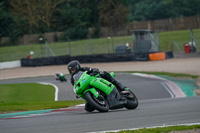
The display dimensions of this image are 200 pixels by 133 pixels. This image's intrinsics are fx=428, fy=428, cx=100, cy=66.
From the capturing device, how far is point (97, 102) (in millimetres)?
9297

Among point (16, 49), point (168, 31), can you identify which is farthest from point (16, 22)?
point (168, 31)

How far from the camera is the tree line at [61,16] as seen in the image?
56.2 metres

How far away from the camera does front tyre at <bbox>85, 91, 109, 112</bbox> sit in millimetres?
9203

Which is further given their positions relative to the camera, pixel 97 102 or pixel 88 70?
pixel 88 70

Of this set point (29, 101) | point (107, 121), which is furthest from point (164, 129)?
point (29, 101)

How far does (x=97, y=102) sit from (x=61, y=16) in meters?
52.2

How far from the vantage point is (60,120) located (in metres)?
8.47

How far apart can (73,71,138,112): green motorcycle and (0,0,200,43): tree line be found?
44282 mm

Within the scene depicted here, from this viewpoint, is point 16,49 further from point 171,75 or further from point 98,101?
point 98,101

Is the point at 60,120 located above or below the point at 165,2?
below

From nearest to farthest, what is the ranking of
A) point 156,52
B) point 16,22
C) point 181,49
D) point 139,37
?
point 156,52
point 139,37
point 181,49
point 16,22

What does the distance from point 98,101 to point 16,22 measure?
50.7 metres

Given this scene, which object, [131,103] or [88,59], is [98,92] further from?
[88,59]

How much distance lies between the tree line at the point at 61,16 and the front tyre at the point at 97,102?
44566 mm
